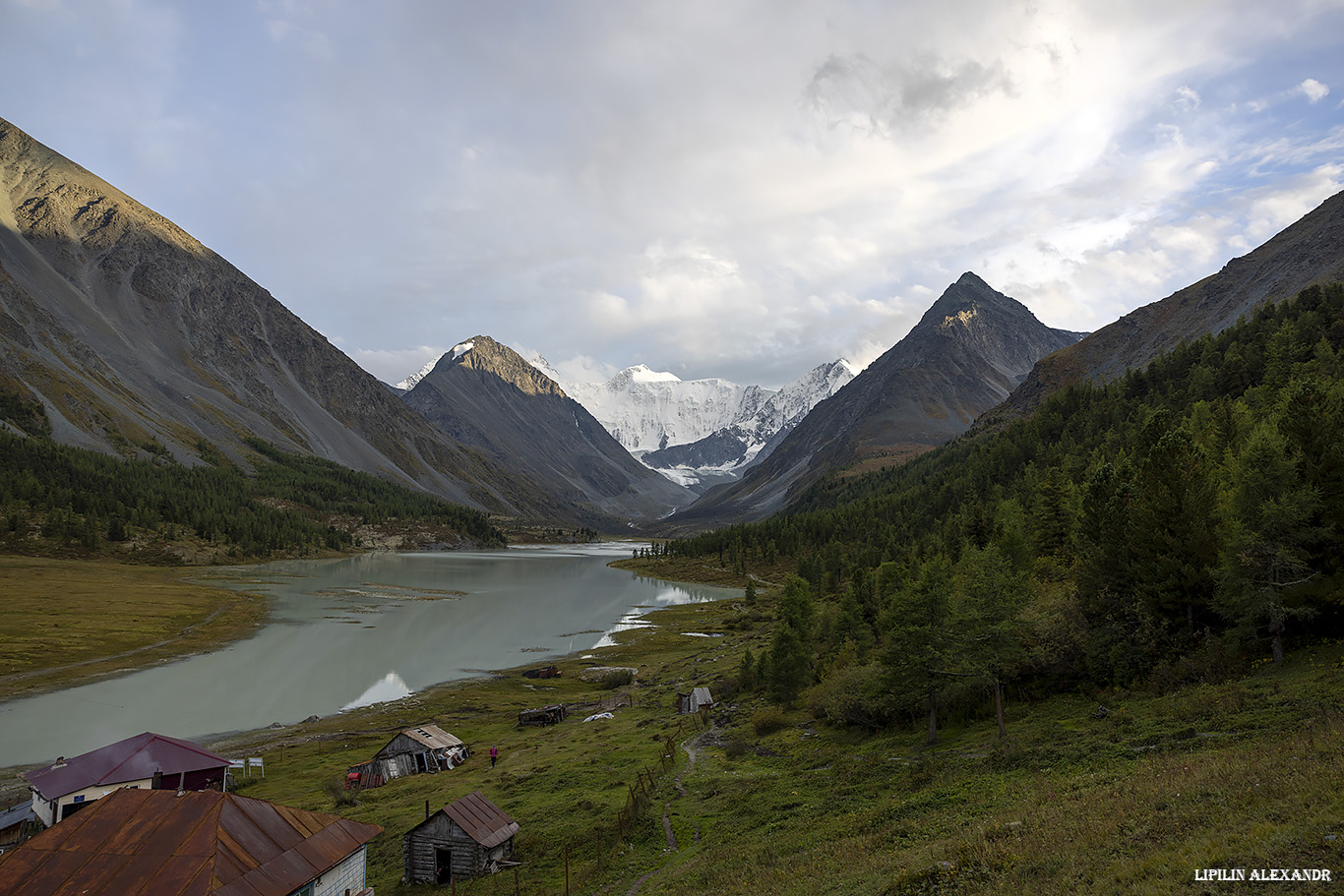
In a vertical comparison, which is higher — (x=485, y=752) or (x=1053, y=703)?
(x=1053, y=703)

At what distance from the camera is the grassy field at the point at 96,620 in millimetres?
69625

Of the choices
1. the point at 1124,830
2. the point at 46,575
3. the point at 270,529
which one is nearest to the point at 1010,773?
the point at 1124,830

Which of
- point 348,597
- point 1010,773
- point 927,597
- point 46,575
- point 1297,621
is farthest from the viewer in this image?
point 348,597

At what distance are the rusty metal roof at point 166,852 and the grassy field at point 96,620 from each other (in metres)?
55.7

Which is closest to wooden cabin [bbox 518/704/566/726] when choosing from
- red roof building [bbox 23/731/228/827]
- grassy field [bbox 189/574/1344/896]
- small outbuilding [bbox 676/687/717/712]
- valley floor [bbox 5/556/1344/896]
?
grassy field [bbox 189/574/1344/896]

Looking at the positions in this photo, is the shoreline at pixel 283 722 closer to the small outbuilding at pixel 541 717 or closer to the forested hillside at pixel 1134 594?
the small outbuilding at pixel 541 717

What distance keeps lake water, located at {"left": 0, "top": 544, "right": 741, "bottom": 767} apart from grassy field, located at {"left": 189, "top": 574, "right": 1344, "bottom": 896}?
37.3 ft

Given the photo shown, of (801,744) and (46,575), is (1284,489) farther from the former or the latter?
(46,575)

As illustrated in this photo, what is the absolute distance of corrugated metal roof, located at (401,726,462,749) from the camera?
160 ft

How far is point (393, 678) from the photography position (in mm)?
75875

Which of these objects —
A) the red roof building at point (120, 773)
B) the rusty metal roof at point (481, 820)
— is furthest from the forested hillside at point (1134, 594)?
the red roof building at point (120, 773)

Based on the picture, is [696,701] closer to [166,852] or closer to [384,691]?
[384,691]

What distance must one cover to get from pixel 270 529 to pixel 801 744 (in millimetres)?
201095

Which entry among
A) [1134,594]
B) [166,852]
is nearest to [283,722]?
[166,852]
